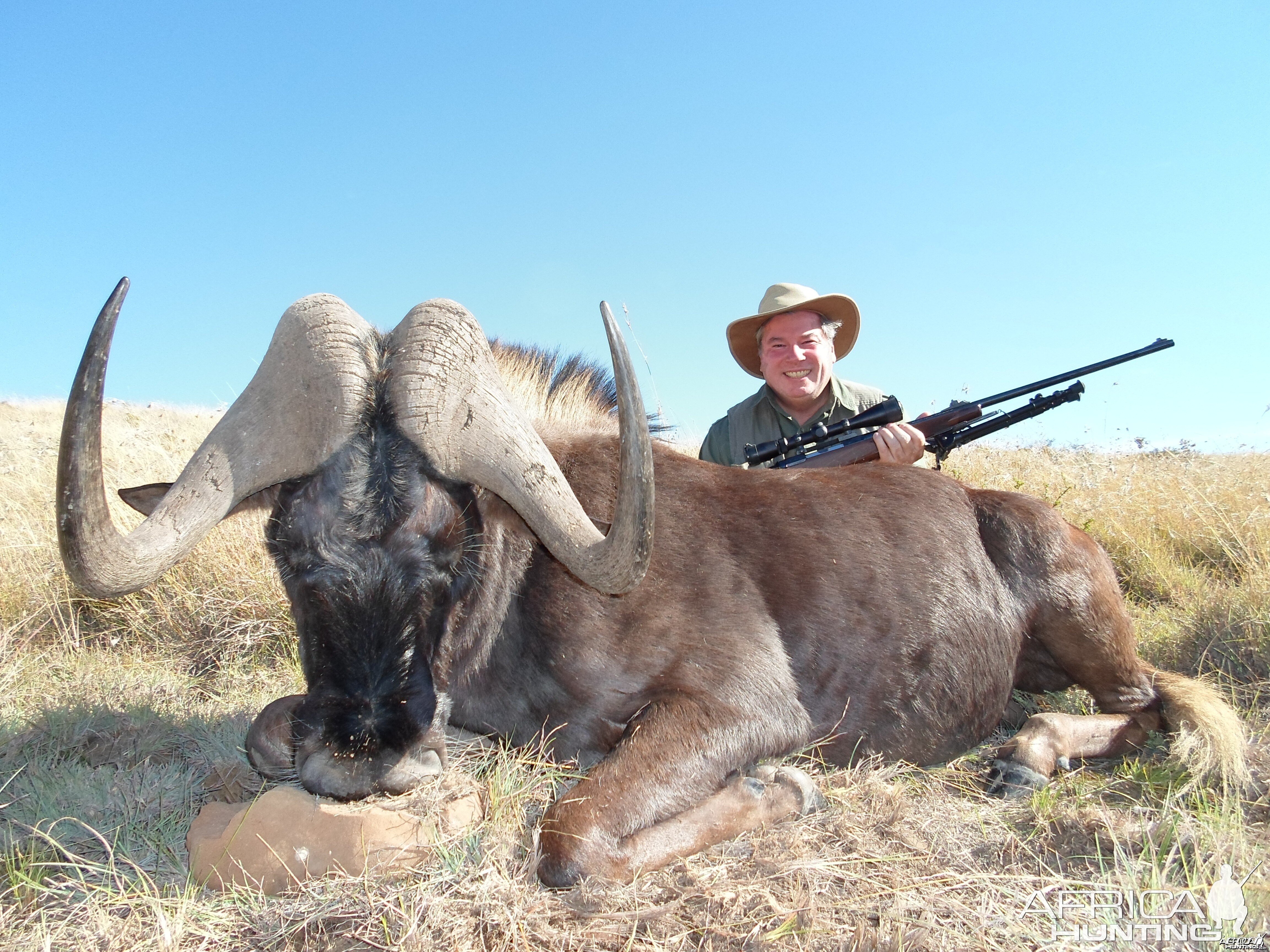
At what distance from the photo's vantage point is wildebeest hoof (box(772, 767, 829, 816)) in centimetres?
329

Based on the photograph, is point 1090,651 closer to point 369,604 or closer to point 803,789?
point 803,789

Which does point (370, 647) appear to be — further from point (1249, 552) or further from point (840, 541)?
point (1249, 552)

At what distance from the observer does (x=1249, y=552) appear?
630 centimetres

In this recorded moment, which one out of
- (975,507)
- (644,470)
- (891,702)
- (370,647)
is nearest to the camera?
(644,470)

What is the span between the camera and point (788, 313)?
267 inches

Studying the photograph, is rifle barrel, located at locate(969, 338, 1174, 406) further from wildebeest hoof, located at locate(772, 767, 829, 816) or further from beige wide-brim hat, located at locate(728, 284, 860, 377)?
wildebeest hoof, located at locate(772, 767, 829, 816)

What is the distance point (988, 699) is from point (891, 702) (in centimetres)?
62

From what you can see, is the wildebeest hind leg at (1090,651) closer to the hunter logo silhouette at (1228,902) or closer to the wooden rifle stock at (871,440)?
the hunter logo silhouette at (1228,902)

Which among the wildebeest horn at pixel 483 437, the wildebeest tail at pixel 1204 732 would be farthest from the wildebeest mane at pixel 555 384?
the wildebeest tail at pixel 1204 732

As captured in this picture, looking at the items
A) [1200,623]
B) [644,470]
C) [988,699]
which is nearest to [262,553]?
[644,470]

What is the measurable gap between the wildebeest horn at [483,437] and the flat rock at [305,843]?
1.06m

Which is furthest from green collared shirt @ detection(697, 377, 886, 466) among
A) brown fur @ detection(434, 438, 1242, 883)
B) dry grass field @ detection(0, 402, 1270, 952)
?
dry grass field @ detection(0, 402, 1270, 952)

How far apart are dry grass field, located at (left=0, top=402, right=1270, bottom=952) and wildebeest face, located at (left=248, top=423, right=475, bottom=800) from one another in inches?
13.9

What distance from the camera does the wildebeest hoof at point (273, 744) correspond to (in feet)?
11.3
